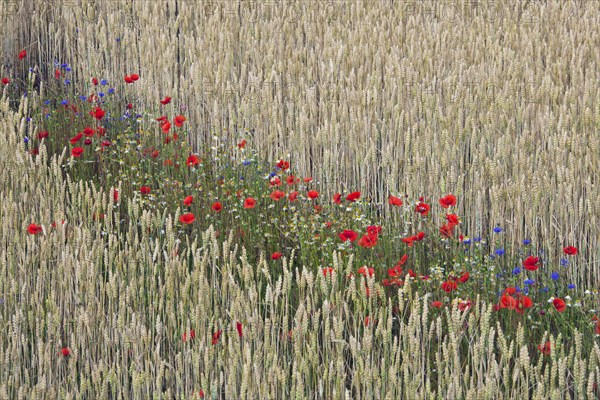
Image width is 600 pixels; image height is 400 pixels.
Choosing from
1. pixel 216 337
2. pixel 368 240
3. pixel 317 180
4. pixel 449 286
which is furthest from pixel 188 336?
pixel 317 180

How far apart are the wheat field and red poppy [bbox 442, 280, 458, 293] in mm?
92

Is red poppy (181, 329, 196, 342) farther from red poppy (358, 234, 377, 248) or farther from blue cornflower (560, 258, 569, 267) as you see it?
blue cornflower (560, 258, 569, 267)

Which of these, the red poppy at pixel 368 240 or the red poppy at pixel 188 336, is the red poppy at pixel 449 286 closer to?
the red poppy at pixel 368 240

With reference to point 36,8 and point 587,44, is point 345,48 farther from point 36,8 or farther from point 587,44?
point 36,8

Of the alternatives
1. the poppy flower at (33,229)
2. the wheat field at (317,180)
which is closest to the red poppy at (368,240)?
the wheat field at (317,180)

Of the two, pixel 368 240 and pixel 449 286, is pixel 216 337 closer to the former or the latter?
pixel 368 240

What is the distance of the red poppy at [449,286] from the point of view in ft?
8.29

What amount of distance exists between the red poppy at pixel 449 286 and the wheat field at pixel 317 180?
9cm

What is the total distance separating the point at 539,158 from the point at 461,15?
211cm

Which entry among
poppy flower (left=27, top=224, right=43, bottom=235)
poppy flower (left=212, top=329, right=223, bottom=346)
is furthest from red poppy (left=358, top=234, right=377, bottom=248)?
poppy flower (left=27, top=224, right=43, bottom=235)

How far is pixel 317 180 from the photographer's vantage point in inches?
139

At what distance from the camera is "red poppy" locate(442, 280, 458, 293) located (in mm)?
2525

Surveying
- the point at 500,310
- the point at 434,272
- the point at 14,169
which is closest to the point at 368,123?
the point at 434,272

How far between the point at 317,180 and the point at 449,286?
3.63 ft
